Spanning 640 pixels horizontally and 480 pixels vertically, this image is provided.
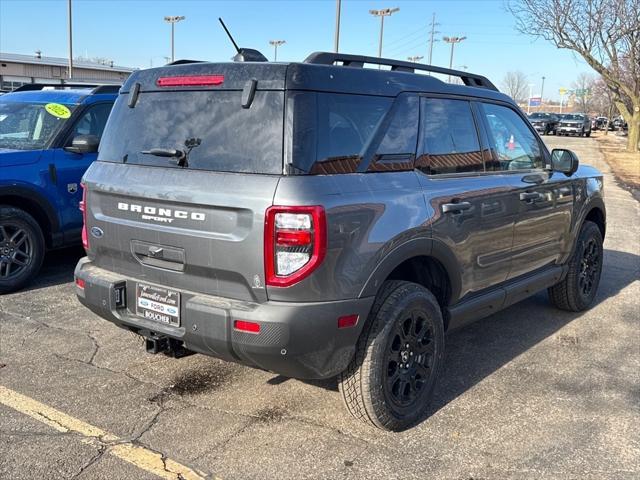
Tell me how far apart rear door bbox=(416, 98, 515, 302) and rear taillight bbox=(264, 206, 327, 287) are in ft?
3.07

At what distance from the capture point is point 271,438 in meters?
3.30

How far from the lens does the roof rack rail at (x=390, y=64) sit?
3.23 metres

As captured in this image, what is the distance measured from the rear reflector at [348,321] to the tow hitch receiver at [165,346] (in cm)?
95

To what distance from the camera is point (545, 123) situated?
1775 inches

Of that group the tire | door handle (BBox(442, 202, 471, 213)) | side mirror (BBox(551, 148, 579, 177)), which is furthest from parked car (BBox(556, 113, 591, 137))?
door handle (BBox(442, 202, 471, 213))

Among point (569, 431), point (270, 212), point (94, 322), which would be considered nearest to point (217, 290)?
point (270, 212)

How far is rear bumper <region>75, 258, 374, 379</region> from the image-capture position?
286 centimetres

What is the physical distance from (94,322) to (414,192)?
3.06 m

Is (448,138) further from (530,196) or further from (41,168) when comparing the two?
(41,168)

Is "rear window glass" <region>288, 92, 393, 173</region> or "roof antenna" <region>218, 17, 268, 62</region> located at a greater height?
"roof antenna" <region>218, 17, 268, 62</region>

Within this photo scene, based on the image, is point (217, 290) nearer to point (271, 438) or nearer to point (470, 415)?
point (271, 438)

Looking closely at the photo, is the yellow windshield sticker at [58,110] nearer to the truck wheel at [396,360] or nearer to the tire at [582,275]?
the truck wheel at [396,360]

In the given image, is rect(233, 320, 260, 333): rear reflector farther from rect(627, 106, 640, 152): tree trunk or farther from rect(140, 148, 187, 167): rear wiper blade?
rect(627, 106, 640, 152): tree trunk

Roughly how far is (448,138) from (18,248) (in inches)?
165
